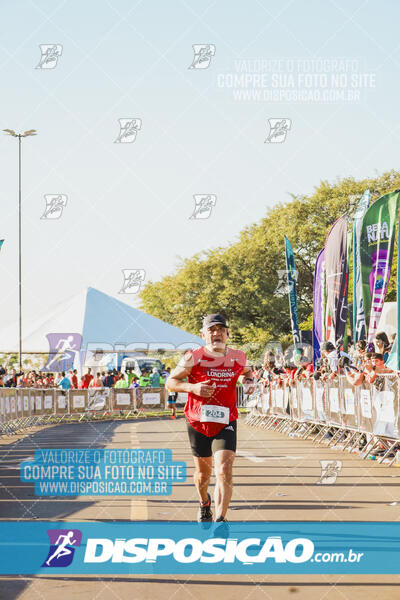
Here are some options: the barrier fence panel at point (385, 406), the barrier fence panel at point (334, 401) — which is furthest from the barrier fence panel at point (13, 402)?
the barrier fence panel at point (385, 406)

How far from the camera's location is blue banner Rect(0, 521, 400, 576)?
22.3 feet

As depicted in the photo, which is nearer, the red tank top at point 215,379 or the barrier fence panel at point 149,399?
the red tank top at point 215,379

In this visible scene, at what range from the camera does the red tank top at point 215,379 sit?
782cm

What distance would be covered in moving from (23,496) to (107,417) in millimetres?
24918

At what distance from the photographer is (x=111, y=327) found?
146 ft

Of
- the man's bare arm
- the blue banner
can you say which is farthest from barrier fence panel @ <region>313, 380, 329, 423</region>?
the man's bare arm

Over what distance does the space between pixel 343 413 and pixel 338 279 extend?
7.10 m

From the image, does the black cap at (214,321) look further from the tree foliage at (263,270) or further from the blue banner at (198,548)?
the tree foliage at (263,270)

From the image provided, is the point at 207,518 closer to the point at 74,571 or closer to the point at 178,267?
the point at 74,571

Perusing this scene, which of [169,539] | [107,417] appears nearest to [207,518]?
[169,539]

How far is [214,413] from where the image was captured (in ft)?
25.7

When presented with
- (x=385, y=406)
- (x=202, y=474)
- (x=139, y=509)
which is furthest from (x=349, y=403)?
(x=202, y=474)

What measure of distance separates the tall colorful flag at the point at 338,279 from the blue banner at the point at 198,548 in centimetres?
1522

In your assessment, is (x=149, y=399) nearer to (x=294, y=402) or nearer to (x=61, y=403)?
(x=61, y=403)
